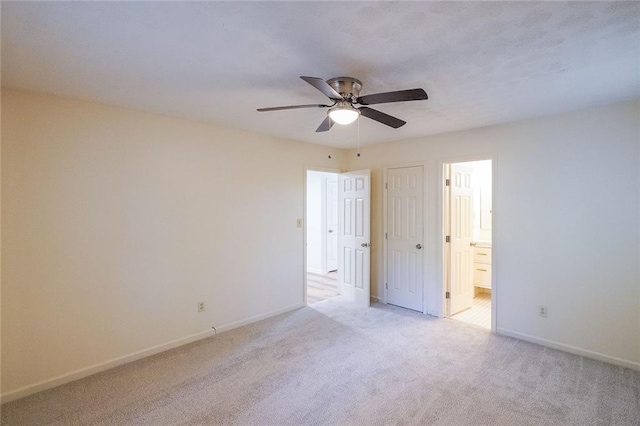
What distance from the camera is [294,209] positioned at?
4.41m

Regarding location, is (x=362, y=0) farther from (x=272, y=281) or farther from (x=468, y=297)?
(x=468, y=297)

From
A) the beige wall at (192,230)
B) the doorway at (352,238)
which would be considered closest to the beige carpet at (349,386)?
the beige wall at (192,230)

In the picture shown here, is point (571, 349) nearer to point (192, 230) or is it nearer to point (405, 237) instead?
point (405, 237)

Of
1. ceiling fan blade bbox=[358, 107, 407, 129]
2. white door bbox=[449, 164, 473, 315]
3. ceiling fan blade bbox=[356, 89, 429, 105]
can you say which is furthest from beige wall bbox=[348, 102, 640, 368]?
ceiling fan blade bbox=[356, 89, 429, 105]

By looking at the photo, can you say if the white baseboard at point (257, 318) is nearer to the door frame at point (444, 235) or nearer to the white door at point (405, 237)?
the white door at point (405, 237)

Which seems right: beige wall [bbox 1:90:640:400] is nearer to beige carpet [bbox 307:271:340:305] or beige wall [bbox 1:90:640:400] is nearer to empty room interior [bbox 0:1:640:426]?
empty room interior [bbox 0:1:640:426]

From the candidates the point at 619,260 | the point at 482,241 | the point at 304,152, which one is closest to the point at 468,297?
the point at 482,241

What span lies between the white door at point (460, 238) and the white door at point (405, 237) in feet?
1.29

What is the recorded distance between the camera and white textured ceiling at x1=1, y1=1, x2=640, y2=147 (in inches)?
58.7

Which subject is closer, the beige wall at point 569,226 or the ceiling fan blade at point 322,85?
the ceiling fan blade at point 322,85

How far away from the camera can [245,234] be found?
3.86m

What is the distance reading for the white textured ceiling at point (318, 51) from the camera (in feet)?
4.89

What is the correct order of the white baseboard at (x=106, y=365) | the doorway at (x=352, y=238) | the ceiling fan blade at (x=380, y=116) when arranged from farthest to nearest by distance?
the doorway at (x=352, y=238), the white baseboard at (x=106, y=365), the ceiling fan blade at (x=380, y=116)

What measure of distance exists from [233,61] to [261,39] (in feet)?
1.15
